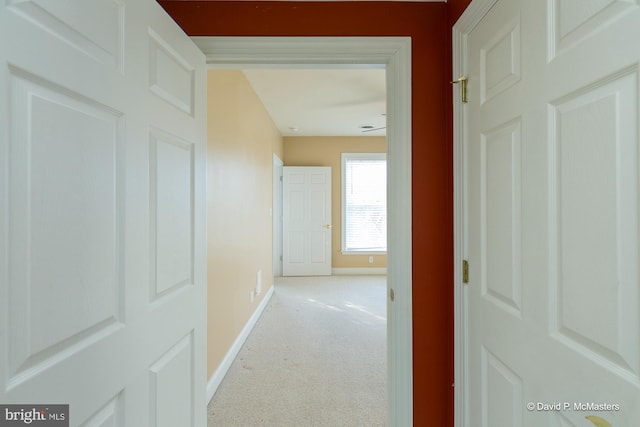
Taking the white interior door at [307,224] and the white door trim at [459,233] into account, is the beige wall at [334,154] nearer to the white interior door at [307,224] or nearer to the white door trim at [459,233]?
the white interior door at [307,224]

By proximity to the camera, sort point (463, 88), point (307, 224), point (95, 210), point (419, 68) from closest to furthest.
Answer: point (95, 210), point (463, 88), point (419, 68), point (307, 224)

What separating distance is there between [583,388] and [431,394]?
85 cm

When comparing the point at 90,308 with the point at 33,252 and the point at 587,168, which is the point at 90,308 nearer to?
the point at 33,252

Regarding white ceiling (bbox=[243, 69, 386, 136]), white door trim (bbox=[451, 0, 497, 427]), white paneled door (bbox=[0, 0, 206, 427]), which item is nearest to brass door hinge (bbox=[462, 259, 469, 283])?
white door trim (bbox=[451, 0, 497, 427])

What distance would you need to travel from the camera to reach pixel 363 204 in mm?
6062

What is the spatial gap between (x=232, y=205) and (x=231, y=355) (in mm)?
1248

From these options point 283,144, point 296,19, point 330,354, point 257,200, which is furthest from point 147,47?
point 283,144

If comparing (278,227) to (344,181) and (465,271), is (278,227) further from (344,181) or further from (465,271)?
(465,271)

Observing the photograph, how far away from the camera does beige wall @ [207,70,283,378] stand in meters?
2.19

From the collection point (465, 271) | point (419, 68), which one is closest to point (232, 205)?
point (419, 68)

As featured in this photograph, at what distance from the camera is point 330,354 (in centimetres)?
278

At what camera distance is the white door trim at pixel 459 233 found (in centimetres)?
131

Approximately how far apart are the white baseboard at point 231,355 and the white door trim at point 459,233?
1.57m

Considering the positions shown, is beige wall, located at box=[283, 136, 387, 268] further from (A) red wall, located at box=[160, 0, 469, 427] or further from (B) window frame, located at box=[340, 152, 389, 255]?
(A) red wall, located at box=[160, 0, 469, 427]
